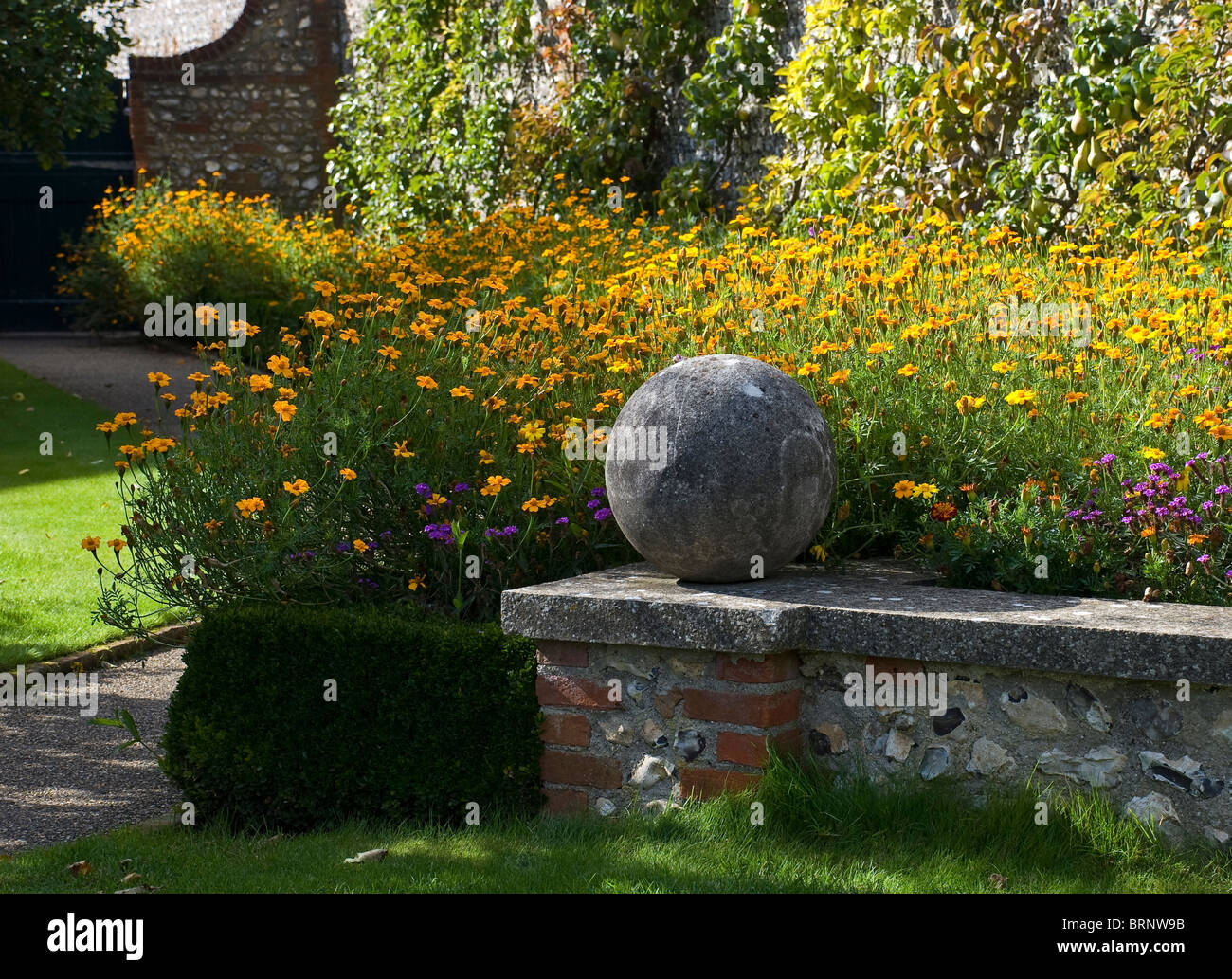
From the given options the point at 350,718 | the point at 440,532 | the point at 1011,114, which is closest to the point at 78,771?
the point at 350,718

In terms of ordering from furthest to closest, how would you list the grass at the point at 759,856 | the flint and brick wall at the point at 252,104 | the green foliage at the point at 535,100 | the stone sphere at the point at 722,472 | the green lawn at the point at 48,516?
the flint and brick wall at the point at 252,104
the green foliage at the point at 535,100
the green lawn at the point at 48,516
the stone sphere at the point at 722,472
the grass at the point at 759,856

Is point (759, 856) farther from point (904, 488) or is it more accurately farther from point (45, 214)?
point (45, 214)

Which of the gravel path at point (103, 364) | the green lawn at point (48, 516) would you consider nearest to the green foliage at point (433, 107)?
the gravel path at point (103, 364)

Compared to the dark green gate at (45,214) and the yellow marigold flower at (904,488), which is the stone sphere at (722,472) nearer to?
the yellow marigold flower at (904,488)

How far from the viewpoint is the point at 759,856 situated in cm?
352

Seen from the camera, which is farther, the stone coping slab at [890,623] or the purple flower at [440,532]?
the purple flower at [440,532]

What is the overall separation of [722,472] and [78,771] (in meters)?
2.59

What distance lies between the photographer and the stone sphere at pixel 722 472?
13.0ft

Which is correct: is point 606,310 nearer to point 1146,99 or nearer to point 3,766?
point 3,766

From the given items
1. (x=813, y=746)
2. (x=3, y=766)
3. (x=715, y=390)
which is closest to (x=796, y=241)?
(x=715, y=390)

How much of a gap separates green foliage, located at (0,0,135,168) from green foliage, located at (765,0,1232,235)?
5.09 m

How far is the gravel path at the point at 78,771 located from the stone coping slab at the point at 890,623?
157 centimetres

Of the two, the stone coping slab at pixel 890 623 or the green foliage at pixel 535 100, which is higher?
the green foliage at pixel 535 100

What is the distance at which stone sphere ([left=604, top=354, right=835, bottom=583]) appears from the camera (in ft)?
13.0
